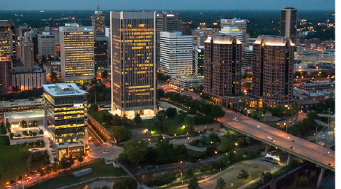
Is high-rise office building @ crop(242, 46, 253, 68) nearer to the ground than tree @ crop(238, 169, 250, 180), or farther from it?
farther from it

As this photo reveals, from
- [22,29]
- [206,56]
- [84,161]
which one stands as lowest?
[84,161]

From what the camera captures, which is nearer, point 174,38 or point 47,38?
point 174,38

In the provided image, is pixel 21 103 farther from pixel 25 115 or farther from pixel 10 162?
pixel 10 162

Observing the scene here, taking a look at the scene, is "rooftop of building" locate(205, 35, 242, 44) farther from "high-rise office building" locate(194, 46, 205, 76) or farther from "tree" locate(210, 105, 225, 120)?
"high-rise office building" locate(194, 46, 205, 76)

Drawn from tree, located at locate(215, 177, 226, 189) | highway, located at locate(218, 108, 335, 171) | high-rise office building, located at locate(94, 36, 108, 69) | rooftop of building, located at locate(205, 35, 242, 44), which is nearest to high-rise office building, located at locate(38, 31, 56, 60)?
high-rise office building, located at locate(94, 36, 108, 69)

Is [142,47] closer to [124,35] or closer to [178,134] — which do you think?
[124,35]

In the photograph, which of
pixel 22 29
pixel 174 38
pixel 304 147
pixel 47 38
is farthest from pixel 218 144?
pixel 22 29

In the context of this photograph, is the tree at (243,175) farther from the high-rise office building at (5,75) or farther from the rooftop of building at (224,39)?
the high-rise office building at (5,75)
